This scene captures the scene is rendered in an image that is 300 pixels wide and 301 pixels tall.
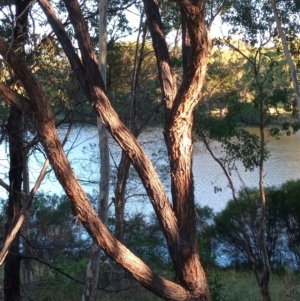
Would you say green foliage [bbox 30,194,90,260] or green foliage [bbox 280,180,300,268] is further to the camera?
green foliage [bbox 280,180,300,268]

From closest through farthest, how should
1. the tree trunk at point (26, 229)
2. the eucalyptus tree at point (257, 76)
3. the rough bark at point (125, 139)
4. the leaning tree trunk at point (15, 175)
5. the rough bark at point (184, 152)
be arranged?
the rough bark at point (184, 152), the rough bark at point (125, 139), the leaning tree trunk at point (15, 175), the tree trunk at point (26, 229), the eucalyptus tree at point (257, 76)

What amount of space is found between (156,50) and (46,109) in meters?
1.08

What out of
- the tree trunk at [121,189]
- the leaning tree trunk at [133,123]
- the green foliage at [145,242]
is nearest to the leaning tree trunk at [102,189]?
the leaning tree trunk at [133,123]

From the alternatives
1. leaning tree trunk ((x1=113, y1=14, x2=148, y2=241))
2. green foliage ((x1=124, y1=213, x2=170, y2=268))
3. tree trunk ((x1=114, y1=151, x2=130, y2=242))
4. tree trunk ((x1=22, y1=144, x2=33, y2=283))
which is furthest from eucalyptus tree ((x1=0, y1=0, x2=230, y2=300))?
tree trunk ((x1=114, y1=151, x2=130, y2=242))

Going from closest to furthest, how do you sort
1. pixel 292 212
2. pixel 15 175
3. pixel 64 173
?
1. pixel 64 173
2. pixel 15 175
3. pixel 292 212

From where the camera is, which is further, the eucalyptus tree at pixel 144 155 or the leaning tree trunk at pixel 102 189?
the leaning tree trunk at pixel 102 189

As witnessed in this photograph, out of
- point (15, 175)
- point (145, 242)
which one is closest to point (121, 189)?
point (145, 242)

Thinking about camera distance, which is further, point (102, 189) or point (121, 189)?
point (121, 189)

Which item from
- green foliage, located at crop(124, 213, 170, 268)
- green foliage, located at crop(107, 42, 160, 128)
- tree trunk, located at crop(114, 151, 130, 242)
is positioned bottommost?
green foliage, located at crop(124, 213, 170, 268)

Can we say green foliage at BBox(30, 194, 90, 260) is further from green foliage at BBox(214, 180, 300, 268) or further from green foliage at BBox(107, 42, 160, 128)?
green foliage at BBox(214, 180, 300, 268)

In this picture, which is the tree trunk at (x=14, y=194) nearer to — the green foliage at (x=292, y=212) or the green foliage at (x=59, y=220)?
the green foliage at (x=59, y=220)

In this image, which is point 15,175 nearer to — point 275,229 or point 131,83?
point 131,83

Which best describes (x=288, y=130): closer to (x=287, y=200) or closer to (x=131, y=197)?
(x=131, y=197)

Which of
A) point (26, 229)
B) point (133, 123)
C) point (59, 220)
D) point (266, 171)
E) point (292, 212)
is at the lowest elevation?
point (26, 229)
